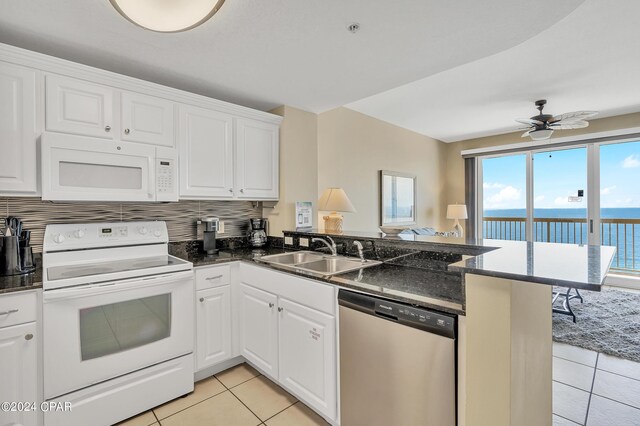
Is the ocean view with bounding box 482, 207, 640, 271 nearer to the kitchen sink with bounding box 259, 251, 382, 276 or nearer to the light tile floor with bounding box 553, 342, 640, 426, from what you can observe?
the light tile floor with bounding box 553, 342, 640, 426

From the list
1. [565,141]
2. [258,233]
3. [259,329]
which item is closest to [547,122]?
[565,141]

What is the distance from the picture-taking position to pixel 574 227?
17.3 feet

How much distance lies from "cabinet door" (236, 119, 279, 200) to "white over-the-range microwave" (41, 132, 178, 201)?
60cm

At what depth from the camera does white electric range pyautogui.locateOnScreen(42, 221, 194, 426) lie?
5.39 feet

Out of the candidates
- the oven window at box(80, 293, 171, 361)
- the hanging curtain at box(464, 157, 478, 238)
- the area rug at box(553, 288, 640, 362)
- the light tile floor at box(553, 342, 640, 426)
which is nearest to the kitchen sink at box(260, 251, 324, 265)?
the oven window at box(80, 293, 171, 361)

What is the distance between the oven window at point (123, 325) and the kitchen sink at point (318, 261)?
29.2 inches

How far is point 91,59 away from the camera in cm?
208

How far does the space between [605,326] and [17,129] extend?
506cm

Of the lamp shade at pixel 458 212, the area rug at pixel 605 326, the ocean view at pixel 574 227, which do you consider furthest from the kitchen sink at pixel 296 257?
the ocean view at pixel 574 227

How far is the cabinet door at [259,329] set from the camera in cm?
209

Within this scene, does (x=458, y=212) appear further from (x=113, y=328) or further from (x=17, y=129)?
(x=17, y=129)

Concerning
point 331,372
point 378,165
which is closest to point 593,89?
point 378,165

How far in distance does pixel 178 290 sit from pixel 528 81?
3928 millimetres

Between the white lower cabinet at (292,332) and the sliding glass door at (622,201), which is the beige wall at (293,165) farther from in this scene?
the sliding glass door at (622,201)
